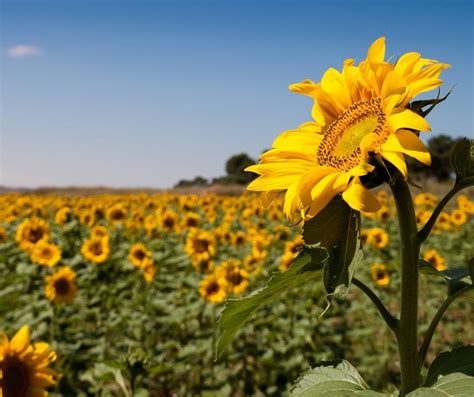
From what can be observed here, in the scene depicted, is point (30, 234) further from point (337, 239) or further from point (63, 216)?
point (337, 239)

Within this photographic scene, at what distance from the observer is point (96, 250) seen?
6680mm

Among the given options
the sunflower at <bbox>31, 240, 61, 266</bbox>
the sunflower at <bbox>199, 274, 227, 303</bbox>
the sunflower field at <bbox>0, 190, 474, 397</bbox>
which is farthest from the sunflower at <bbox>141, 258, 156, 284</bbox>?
the sunflower at <bbox>199, 274, 227, 303</bbox>

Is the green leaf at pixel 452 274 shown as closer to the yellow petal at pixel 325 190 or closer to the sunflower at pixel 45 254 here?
the yellow petal at pixel 325 190

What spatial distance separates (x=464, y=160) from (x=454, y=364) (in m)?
0.39

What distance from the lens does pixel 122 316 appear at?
549 cm

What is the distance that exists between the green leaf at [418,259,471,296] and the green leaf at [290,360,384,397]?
10.5 inches

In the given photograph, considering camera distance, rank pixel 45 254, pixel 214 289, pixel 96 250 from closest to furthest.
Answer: pixel 214 289
pixel 45 254
pixel 96 250

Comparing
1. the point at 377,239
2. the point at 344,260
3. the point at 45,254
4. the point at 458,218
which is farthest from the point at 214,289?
the point at 458,218

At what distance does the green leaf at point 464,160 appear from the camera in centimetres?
117

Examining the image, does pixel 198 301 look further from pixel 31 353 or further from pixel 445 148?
pixel 445 148

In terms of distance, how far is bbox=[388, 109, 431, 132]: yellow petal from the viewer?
104 cm

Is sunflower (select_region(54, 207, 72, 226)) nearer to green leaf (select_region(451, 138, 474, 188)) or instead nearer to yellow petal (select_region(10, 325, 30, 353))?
yellow petal (select_region(10, 325, 30, 353))

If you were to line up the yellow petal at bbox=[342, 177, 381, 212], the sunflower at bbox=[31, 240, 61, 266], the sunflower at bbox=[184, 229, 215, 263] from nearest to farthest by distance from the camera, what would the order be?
the yellow petal at bbox=[342, 177, 381, 212], the sunflower at bbox=[31, 240, 61, 266], the sunflower at bbox=[184, 229, 215, 263]

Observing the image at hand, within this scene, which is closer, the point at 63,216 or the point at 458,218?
the point at 63,216
